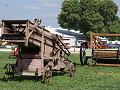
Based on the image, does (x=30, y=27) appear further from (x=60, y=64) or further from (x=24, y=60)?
(x=60, y=64)

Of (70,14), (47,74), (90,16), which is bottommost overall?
(47,74)

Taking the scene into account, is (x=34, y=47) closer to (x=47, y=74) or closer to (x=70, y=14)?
(x=47, y=74)

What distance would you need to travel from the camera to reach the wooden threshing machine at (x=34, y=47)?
9031 millimetres

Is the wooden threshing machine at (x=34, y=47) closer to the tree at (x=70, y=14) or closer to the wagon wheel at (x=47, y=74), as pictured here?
the wagon wheel at (x=47, y=74)

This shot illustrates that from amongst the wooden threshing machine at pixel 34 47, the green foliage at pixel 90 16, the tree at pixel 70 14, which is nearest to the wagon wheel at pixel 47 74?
the wooden threshing machine at pixel 34 47

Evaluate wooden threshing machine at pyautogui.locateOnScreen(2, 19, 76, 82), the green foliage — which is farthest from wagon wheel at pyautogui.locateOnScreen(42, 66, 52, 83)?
the green foliage

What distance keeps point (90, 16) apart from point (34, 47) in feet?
181

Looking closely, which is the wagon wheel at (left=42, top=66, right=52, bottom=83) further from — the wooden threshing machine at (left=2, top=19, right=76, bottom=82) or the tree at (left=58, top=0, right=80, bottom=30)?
the tree at (left=58, top=0, right=80, bottom=30)

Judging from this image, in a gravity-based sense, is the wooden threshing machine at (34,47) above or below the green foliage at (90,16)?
below

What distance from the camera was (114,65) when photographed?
1515 cm

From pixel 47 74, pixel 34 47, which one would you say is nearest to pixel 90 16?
pixel 34 47

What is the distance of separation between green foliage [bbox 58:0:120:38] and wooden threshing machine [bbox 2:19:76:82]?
53.5 meters

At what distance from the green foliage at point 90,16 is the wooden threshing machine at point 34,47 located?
53.5 meters

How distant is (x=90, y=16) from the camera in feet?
210
